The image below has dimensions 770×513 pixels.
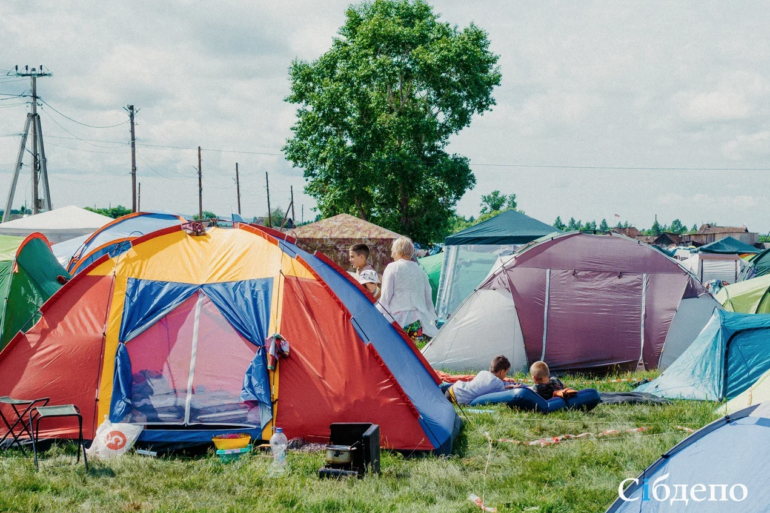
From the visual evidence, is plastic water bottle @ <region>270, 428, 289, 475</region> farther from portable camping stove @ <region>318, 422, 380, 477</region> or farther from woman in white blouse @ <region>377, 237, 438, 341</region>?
woman in white blouse @ <region>377, 237, 438, 341</region>

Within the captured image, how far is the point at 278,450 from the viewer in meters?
5.12

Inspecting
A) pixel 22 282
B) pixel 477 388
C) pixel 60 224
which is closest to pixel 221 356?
pixel 477 388

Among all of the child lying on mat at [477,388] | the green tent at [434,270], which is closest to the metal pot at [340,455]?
the child lying on mat at [477,388]

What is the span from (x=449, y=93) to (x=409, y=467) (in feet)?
80.6

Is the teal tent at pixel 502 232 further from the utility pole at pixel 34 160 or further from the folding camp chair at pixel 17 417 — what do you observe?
the utility pole at pixel 34 160

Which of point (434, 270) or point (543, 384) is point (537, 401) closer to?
point (543, 384)

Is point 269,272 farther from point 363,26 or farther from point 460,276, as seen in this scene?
point 363,26

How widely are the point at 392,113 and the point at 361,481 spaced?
24.5 m

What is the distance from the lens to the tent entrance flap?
559 centimetres

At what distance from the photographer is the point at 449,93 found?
2806 cm

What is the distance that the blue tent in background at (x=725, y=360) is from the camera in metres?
6.88

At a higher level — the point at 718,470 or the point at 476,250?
the point at 476,250

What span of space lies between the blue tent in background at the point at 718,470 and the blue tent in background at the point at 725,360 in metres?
3.53

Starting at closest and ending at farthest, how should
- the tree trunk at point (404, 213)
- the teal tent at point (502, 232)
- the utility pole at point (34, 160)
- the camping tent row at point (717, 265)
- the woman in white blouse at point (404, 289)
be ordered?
the woman in white blouse at point (404, 289), the teal tent at point (502, 232), the camping tent row at point (717, 265), the tree trunk at point (404, 213), the utility pole at point (34, 160)
